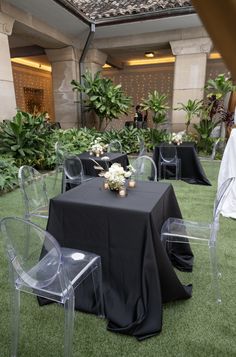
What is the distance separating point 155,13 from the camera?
6035 mm

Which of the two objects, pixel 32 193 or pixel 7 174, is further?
pixel 7 174

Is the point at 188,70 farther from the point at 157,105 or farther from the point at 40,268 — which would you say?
the point at 40,268

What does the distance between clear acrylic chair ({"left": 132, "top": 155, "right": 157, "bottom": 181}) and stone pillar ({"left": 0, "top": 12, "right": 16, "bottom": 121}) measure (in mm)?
3330

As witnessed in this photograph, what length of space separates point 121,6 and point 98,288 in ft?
24.2

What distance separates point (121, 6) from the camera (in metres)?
6.85

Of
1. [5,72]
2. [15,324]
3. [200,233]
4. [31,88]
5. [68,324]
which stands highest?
[31,88]

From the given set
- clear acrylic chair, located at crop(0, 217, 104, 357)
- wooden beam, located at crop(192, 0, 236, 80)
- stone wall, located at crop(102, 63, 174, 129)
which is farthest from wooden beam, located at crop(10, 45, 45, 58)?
wooden beam, located at crop(192, 0, 236, 80)

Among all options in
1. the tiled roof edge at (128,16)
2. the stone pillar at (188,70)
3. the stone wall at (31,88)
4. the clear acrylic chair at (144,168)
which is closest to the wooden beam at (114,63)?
the tiled roof edge at (128,16)

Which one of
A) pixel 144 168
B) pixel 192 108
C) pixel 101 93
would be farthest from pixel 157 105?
pixel 144 168

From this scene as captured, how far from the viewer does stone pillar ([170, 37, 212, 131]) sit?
6770 mm

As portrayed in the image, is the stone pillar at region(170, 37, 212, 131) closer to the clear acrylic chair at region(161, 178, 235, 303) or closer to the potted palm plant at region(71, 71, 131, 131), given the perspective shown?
the potted palm plant at region(71, 71, 131, 131)

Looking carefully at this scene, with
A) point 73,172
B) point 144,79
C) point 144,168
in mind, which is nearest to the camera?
point 73,172

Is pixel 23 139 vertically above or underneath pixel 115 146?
above

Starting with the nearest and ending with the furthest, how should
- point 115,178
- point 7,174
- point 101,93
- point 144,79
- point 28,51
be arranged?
point 115,178, point 7,174, point 101,93, point 28,51, point 144,79
